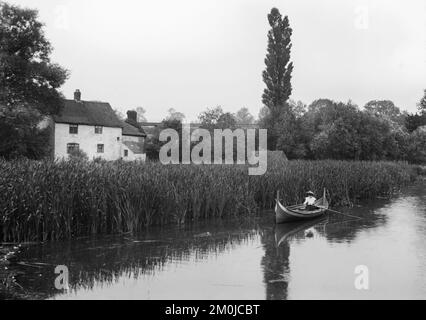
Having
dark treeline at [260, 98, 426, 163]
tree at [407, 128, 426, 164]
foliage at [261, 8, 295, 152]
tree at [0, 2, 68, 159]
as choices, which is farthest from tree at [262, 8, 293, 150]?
tree at [0, 2, 68, 159]

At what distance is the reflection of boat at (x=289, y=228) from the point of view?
61.3ft

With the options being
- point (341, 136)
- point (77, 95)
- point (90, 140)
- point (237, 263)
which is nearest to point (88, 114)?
point (90, 140)

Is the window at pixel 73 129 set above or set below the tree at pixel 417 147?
A: above

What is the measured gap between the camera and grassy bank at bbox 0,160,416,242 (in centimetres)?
1539

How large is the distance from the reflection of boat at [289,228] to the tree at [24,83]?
25924 millimetres

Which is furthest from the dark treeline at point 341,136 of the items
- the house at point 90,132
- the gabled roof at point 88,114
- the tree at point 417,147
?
the gabled roof at point 88,114

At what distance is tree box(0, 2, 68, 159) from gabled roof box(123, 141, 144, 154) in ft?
51.1

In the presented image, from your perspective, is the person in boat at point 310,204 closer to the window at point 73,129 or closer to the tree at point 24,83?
the tree at point 24,83

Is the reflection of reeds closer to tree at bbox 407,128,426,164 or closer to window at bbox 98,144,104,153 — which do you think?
window at bbox 98,144,104,153

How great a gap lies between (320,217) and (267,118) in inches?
1303
